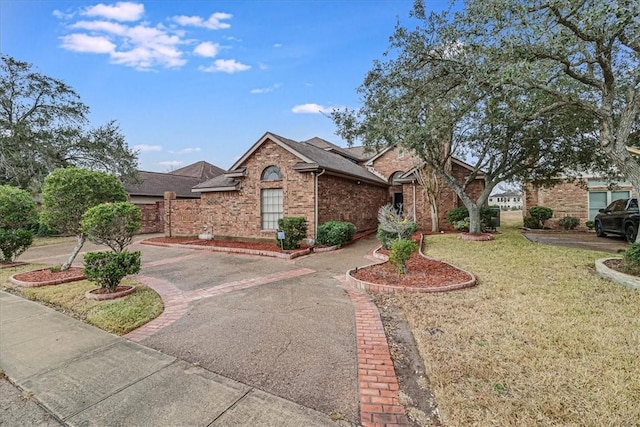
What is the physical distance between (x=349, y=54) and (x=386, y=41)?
2408mm

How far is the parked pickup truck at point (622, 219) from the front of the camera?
1109cm

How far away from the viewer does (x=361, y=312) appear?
5.11 m

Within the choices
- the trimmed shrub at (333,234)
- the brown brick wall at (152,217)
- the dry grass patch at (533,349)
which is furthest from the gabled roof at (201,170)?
the dry grass patch at (533,349)

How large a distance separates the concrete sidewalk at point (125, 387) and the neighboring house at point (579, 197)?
18.9m

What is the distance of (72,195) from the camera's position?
296 inches

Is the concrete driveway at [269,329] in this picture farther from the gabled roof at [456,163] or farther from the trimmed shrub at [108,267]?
the gabled roof at [456,163]

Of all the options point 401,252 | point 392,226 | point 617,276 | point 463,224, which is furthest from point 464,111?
point 463,224

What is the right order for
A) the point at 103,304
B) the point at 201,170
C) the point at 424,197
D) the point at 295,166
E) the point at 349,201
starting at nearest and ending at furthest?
the point at 103,304
the point at 295,166
the point at 349,201
the point at 424,197
the point at 201,170

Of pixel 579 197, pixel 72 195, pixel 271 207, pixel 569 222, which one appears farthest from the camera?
pixel 579 197

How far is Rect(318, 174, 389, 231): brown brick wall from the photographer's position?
13125 millimetres

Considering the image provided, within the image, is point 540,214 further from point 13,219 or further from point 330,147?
point 13,219

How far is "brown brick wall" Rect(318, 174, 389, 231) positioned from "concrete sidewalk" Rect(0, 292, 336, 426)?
950 cm

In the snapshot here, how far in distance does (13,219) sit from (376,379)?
1302 centimetres

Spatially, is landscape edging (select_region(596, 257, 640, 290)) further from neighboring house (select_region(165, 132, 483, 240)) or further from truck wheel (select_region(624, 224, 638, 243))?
neighboring house (select_region(165, 132, 483, 240))
